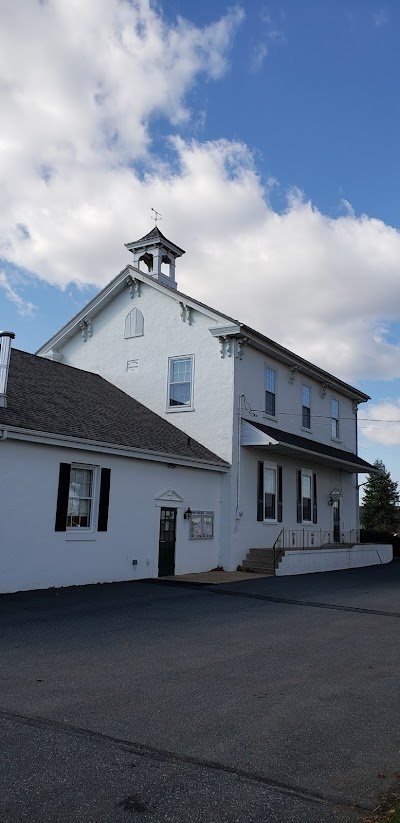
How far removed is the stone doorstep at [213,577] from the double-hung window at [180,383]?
5.62 m

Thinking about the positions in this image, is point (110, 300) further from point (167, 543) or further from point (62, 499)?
point (62, 499)

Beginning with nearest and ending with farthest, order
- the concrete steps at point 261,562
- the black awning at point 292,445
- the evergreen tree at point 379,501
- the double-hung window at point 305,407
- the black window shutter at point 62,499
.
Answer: the black window shutter at point 62,499, the concrete steps at point 261,562, the black awning at point 292,445, the double-hung window at point 305,407, the evergreen tree at point 379,501

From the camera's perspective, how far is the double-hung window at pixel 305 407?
2562cm

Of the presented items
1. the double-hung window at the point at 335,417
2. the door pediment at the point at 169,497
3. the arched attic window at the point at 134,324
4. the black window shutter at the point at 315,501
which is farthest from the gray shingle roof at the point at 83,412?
the double-hung window at the point at 335,417

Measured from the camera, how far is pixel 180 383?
878 inches

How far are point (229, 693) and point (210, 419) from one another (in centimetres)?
1475

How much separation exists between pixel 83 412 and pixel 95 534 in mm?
3531

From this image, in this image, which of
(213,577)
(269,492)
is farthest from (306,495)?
(213,577)

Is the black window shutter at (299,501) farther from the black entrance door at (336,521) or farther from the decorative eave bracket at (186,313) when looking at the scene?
the decorative eave bracket at (186,313)

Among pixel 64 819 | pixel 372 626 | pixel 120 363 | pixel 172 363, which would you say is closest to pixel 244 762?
pixel 64 819

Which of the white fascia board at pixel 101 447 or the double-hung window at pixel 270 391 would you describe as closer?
the white fascia board at pixel 101 447

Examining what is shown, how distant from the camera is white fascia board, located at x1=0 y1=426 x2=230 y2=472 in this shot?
1385cm

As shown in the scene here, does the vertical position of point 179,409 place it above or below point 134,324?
below

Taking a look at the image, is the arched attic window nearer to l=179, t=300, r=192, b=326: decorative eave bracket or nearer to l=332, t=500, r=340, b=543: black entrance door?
l=179, t=300, r=192, b=326: decorative eave bracket
